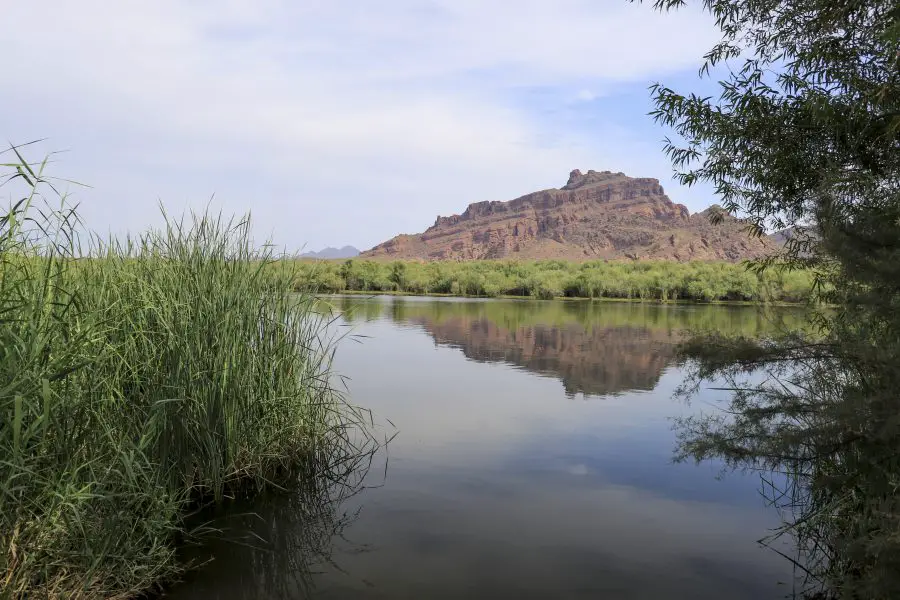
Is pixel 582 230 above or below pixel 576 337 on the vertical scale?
above

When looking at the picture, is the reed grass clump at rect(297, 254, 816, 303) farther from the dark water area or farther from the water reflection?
the water reflection

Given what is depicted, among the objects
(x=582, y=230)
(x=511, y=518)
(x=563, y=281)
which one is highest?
(x=582, y=230)

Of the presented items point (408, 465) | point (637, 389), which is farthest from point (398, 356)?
point (408, 465)

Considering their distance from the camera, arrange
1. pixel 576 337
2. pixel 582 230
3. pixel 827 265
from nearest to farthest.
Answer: pixel 827 265 → pixel 576 337 → pixel 582 230

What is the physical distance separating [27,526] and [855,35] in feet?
23.4

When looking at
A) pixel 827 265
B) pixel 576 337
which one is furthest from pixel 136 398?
pixel 576 337

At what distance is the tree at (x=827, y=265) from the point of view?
300 cm

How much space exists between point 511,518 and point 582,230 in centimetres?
14318

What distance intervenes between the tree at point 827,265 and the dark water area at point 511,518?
19.1 inches

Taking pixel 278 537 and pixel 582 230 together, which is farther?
pixel 582 230

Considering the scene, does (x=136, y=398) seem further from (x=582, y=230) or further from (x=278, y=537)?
(x=582, y=230)

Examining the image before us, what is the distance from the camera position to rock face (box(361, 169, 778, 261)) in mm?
124875

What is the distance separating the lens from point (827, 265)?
426 cm

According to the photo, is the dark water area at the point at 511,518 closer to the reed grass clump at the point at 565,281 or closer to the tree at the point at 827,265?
the tree at the point at 827,265
